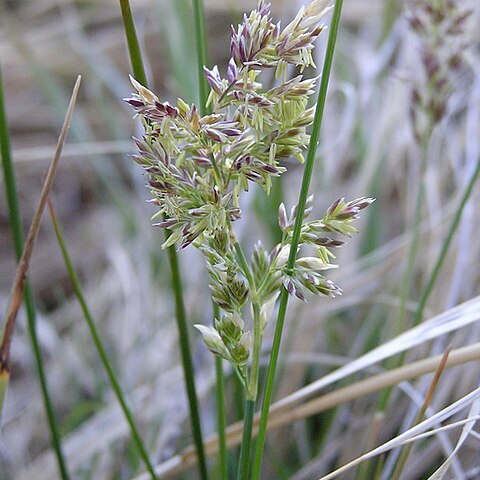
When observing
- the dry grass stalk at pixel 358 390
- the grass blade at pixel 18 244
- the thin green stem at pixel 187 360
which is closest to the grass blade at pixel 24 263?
the grass blade at pixel 18 244

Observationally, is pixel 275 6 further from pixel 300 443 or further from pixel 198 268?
pixel 300 443

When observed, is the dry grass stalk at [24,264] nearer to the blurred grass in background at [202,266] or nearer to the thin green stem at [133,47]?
the thin green stem at [133,47]

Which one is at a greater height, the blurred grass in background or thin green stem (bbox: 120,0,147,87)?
thin green stem (bbox: 120,0,147,87)

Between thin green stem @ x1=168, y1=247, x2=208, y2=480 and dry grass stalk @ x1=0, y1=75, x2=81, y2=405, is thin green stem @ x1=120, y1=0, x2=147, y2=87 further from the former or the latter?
thin green stem @ x1=168, y1=247, x2=208, y2=480

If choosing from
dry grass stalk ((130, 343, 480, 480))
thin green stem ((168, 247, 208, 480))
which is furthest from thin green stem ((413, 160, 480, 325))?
thin green stem ((168, 247, 208, 480))

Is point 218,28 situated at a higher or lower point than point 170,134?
lower

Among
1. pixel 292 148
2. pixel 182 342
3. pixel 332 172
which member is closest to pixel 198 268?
pixel 332 172

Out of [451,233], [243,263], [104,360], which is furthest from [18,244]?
[451,233]

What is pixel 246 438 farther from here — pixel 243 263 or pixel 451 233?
pixel 451 233
